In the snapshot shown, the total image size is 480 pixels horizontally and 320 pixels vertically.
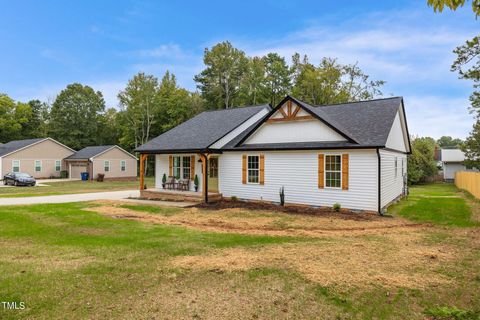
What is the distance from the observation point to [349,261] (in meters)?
6.33

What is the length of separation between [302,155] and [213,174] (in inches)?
225

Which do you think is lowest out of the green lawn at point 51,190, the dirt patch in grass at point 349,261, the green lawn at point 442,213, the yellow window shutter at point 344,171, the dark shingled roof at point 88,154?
the green lawn at point 442,213

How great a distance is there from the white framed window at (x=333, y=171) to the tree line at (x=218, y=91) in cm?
2621

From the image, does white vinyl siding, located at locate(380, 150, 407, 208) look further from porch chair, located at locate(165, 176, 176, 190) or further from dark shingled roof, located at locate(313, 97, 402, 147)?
porch chair, located at locate(165, 176, 176, 190)

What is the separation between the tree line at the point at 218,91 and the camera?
127ft

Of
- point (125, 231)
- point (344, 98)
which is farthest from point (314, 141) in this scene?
point (344, 98)

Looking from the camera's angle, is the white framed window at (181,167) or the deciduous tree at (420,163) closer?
the white framed window at (181,167)

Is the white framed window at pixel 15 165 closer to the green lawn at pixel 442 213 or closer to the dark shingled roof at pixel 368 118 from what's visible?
the dark shingled roof at pixel 368 118

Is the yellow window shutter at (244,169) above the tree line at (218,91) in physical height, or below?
below

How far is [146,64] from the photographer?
1756 inches

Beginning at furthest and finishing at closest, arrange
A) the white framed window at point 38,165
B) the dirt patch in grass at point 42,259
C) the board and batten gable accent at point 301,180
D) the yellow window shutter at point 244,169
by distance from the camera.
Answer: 1. the white framed window at point 38,165
2. the yellow window shutter at point 244,169
3. the board and batten gable accent at point 301,180
4. the dirt patch in grass at point 42,259

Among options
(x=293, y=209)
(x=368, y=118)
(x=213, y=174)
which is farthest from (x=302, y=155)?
(x=213, y=174)

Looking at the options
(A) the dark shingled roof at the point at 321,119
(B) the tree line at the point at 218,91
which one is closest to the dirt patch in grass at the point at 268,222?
(A) the dark shingled roof at the point at 321,119

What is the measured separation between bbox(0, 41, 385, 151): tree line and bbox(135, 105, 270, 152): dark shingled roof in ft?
67.3
